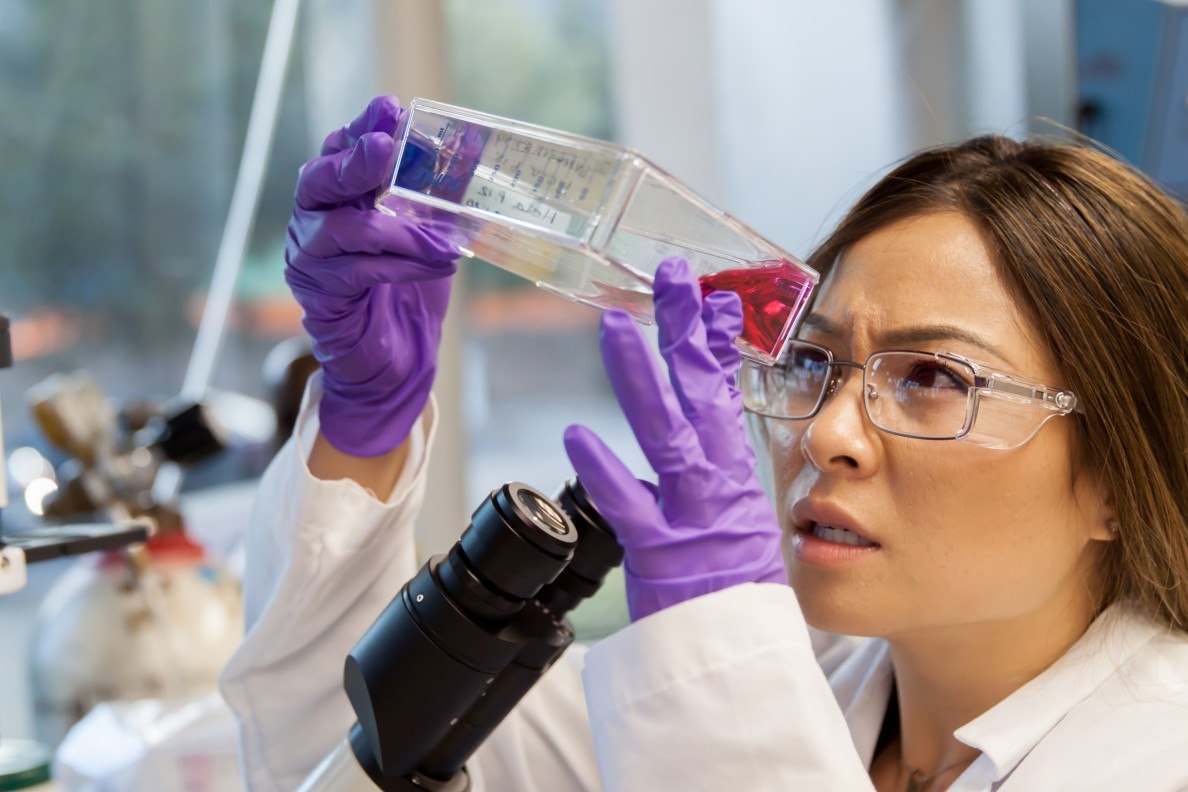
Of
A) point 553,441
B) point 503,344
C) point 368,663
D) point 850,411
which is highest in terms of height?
point 850,411

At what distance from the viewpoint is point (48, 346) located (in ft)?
7.23

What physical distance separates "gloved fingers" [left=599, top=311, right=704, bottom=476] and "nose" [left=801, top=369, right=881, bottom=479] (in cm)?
27

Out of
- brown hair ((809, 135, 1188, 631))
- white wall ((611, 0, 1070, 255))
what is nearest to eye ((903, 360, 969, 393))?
brown hair ((809, 135, 1188, 631))

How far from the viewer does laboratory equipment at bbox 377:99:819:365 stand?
0.89 metres

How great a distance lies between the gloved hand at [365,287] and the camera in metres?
1.09

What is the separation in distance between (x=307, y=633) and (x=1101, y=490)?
84 cm

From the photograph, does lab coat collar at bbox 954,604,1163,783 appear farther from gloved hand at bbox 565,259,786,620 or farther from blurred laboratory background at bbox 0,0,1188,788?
blurred laboratory background at bbox 0,0,1188,788

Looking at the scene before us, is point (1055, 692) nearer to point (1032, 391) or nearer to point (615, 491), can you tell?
point (1032, 391)

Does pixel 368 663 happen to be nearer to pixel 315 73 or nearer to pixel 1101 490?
pixel 1101 490

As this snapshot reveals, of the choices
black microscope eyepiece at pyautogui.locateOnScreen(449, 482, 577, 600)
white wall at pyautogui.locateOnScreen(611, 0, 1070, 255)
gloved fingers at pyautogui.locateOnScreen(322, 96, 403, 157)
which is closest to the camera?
black microscope eyepiece at pyautogui.locateOnScreen(449, 482, 577, 600)

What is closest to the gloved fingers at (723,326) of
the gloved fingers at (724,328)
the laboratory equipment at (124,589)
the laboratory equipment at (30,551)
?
the gloved fingers at (724,328)

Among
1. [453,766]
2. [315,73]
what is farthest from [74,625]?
[315,73]

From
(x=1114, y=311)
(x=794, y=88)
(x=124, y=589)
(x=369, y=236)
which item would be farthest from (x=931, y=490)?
(x=794, y=88)

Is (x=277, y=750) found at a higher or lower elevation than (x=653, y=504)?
lower
